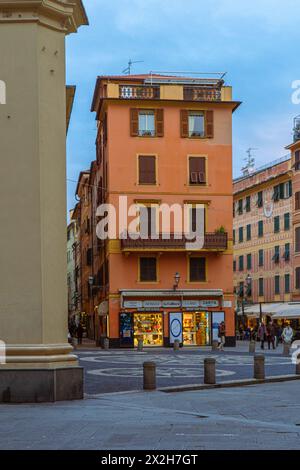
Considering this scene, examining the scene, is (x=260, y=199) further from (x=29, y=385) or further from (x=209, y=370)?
(x=29, y=385)

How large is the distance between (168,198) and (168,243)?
283cm

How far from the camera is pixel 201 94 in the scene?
50750 mm

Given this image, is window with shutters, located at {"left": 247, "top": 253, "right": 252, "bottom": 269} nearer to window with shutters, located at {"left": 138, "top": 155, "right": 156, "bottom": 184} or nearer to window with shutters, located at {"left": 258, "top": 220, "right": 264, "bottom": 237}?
window with shutters, located at {"left": 258, "top": 220, "right": 264, "bottom": 237}

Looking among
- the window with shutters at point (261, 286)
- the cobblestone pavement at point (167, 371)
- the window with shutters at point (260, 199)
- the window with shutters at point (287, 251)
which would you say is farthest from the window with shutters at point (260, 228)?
the cobblestone pavement at point (167, 371)

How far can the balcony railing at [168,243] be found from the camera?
4788 centimetres

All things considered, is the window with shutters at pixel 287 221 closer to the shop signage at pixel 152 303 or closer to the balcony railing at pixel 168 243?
the balcony railing at pixel 168 243

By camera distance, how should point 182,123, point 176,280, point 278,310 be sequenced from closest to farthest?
point 176,280 → point 182,123 → point 278,310

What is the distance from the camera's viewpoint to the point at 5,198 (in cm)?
1566

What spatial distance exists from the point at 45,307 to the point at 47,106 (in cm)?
372

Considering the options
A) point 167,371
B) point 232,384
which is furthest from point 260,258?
point 232,384

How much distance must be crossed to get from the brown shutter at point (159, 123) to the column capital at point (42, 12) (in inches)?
1320

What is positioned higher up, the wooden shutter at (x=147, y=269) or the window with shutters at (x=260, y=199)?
the window with shutters at (x=260, y=199)

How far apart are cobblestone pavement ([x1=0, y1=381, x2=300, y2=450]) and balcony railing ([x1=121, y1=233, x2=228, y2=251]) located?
30063mm
